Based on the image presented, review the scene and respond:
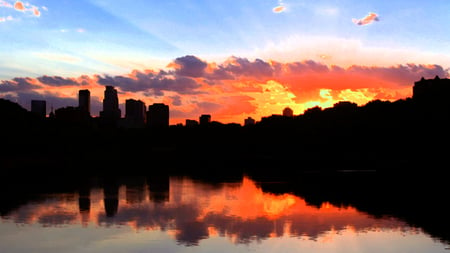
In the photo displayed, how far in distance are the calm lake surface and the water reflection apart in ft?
0.20

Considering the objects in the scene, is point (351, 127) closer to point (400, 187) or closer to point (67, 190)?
point (400, 187)

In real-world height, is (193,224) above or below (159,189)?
below

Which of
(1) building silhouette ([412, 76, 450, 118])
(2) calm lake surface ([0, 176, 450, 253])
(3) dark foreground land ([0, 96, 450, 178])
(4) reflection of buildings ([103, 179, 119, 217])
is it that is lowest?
(2) calm lake surface ([0, 176, 450, 253])

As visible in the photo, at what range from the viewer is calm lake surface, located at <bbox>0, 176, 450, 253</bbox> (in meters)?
27.0

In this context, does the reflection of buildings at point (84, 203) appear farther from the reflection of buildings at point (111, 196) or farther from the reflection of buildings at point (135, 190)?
the reflection of buildings at point (135, 190)

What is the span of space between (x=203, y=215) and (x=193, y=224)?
12.6 feet

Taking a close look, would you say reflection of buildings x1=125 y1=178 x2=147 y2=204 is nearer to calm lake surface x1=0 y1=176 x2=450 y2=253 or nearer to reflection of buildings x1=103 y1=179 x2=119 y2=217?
calm lake surface x1=0 y1=176 x2=450 y2=253

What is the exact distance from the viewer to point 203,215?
37031mm

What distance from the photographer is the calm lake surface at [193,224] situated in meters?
27.0

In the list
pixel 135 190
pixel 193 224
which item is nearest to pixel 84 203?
pixel 135 190

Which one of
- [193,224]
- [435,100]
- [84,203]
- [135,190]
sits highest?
[435,100]

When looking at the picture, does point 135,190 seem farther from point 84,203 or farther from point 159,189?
point 84,203

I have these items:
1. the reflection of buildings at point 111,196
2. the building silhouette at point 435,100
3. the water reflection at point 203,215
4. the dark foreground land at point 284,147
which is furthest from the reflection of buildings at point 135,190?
the building silhouette at point 435,100

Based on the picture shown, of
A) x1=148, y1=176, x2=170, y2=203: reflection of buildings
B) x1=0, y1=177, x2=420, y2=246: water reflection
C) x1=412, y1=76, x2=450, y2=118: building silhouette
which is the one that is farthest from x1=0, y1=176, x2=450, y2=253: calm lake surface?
x1=412, y1=76, x2=450, y2=118: building silhouette
